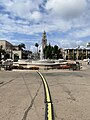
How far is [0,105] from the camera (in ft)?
27.8

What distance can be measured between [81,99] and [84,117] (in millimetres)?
3044

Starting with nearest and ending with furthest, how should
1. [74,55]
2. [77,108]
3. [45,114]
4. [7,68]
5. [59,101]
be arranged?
[45,114]
[77,108]
[59,101]
[7,68]
[74,55]

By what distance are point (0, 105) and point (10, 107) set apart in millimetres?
511

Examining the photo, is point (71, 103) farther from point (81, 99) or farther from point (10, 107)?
point (10, 107)

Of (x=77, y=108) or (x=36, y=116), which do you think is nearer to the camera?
(x=36, y=116)

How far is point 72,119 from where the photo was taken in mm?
6586

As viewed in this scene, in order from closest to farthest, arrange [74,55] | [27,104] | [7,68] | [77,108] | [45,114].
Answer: [45,114], [77,108], [27,104], [7,68], [74,55]

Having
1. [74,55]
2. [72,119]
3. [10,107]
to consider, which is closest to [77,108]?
[72,119]

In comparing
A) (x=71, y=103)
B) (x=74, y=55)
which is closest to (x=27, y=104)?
(x=71, y=103)

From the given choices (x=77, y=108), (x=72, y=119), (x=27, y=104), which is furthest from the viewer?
(x=27, y=104)

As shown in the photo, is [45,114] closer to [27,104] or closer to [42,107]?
[42,107]

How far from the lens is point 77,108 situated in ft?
26.4

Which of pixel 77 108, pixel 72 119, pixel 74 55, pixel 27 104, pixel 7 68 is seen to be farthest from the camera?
pixel 74 55

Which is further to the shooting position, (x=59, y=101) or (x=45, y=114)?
(x=59, y=101)
